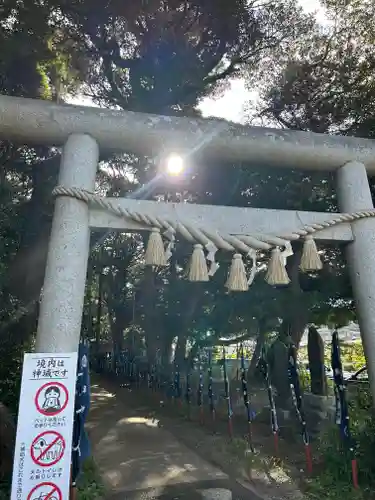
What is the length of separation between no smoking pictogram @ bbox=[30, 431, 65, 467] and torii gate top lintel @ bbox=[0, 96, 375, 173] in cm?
213

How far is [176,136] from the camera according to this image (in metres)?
3.06

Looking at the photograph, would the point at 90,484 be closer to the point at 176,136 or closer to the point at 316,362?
the point at 176,136

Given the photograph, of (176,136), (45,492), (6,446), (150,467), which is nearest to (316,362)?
(150,467)

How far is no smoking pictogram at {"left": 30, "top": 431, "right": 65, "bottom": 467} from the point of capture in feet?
6.75

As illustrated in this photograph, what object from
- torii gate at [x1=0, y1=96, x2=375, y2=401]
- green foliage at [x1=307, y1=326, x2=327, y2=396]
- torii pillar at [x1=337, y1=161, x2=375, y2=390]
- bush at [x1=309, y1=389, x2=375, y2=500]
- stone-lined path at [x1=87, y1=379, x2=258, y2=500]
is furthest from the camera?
green foliage at [x1=307, y1=326, x2=327, y2=396]

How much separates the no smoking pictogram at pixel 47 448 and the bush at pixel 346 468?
256 cm

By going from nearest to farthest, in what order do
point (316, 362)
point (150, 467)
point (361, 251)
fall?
1. point (361, 251)
2. point (150, 467)
3. point (316, 362)

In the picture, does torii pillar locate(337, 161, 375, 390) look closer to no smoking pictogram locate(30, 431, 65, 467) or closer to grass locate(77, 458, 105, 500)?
no smoking pictogram locate(30, 431, 65, 467)

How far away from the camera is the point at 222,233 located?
2779 millimetres

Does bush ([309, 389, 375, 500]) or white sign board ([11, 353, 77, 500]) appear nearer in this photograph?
white sign board ([11, 353, 77, 500])

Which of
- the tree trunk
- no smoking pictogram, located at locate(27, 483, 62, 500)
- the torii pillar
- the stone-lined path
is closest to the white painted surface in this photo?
no smoking pictogram, located at locate(27, 483, 62, 500)

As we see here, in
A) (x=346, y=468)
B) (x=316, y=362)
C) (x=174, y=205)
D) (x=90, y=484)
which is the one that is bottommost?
(x=90, y=484)

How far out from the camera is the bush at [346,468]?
3330 mm

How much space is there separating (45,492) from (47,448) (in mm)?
217
